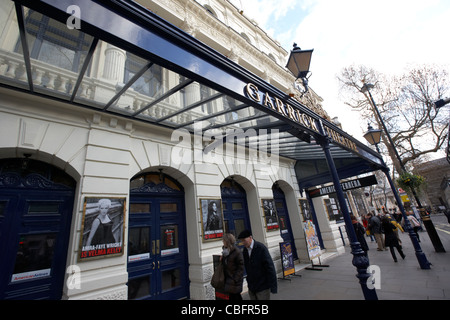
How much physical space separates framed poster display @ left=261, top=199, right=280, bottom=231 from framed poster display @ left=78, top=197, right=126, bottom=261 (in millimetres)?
5325

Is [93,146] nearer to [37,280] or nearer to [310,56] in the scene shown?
[37,280]

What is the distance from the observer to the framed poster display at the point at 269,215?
8023 mm

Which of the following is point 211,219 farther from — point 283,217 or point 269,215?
Result: point 283,217

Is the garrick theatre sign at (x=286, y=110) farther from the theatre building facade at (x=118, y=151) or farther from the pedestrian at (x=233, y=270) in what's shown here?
the pedestrian at (x=233, y=270)

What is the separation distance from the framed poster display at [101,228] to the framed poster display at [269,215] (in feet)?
17.5

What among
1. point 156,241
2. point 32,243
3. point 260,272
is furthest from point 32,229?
point 260,272

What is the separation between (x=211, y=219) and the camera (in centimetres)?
634

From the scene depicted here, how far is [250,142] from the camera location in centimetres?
805

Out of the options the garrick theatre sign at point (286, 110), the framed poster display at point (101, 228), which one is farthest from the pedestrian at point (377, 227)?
the framed poster display at point (101, 228)

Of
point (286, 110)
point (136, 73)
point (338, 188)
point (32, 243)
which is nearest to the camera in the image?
point (136, 73)

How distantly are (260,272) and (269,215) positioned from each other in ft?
15.3

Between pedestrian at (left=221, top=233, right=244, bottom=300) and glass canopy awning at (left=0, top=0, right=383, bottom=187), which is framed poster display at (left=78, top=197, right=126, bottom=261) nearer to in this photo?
glass canopy awning at (left=0, top=0, right=383, bottom=187)
